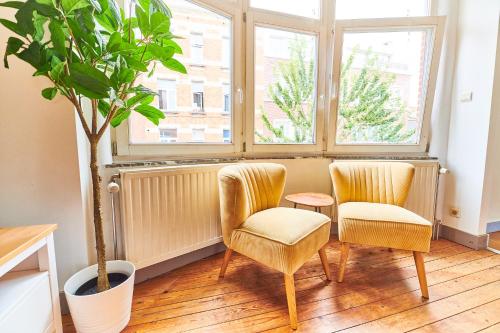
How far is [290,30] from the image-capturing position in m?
2.13

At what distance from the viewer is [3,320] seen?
2.40 ft

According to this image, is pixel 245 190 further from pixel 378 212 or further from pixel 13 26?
pixel 13 26

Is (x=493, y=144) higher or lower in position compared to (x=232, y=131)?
lower

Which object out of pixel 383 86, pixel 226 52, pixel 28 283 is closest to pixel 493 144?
pixel 383 86

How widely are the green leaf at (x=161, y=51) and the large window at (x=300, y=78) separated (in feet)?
2.59

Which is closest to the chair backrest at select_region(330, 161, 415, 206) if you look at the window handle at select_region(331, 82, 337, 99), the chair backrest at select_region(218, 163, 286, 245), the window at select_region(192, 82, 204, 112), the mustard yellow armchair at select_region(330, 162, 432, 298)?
the mustard yellow armchair at select_region(330, 162, 432, 298)

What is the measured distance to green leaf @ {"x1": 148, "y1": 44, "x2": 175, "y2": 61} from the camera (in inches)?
37.3

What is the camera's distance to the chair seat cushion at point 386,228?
4.56ft

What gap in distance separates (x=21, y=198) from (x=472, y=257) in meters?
3.01

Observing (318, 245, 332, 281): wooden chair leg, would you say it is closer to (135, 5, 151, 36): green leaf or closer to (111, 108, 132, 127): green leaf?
(111, 108, 132, 127): green leaf

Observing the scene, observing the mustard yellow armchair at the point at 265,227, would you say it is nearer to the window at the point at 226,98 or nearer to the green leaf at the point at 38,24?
the window at the point at 226,98

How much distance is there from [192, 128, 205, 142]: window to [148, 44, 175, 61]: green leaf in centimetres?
90

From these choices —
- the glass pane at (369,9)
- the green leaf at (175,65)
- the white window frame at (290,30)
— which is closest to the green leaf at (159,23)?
the green leaf at (175,65)

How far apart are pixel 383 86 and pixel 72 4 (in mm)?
2394
